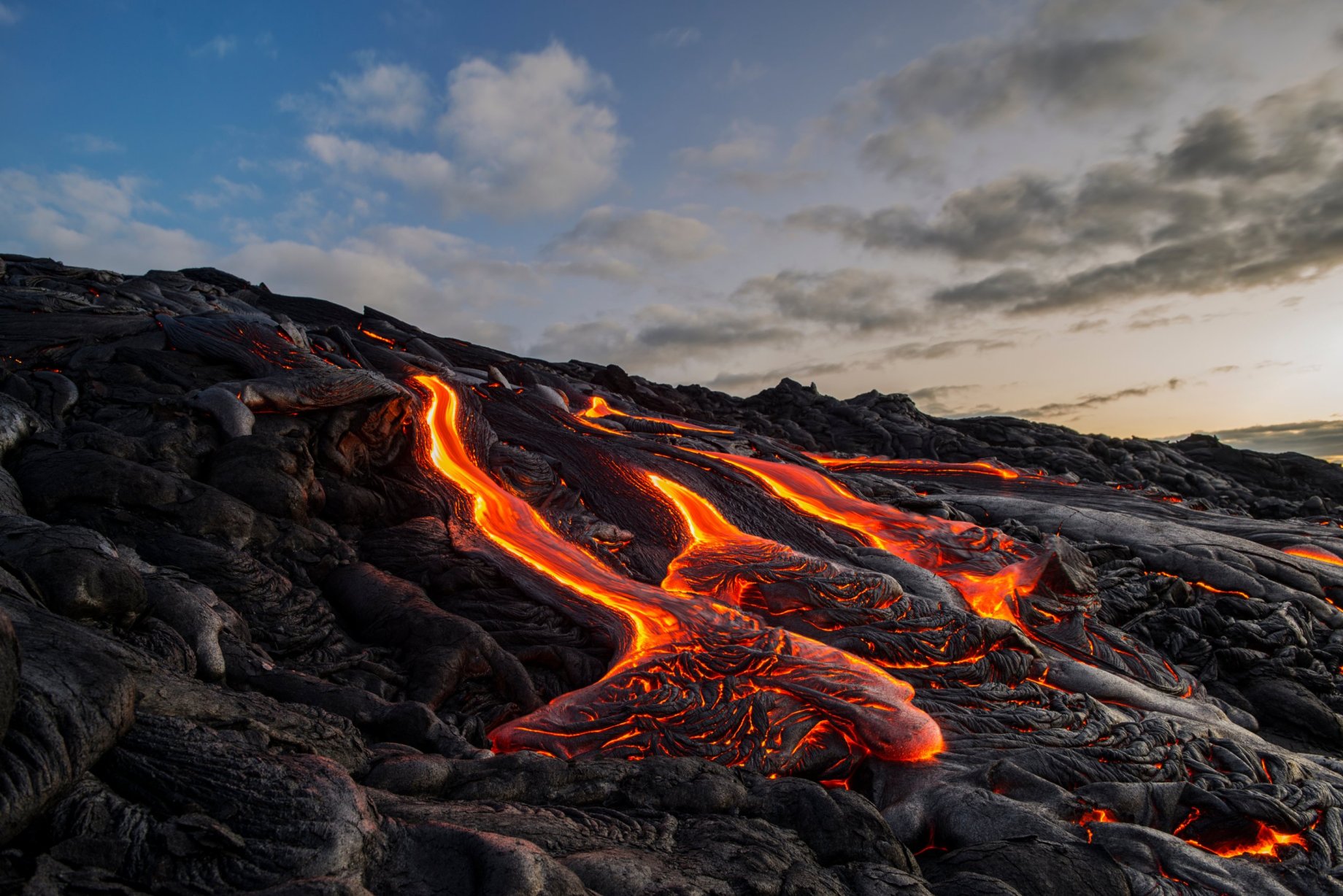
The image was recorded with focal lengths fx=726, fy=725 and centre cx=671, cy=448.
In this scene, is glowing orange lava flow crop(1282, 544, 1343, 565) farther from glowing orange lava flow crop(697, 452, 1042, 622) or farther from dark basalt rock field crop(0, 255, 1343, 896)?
glowing orange lava flow crop(697, 452, 1042, 622)

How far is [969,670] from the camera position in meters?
8.56

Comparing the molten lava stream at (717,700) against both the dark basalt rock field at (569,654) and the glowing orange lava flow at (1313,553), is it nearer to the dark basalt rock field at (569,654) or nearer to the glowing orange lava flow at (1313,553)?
the dark basalt rock field at (569,654)

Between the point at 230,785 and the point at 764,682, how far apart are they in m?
5.37

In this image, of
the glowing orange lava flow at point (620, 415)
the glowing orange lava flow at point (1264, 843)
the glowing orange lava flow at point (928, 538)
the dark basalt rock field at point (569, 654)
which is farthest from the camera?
the glowing orange lava flow at point (620, 415)

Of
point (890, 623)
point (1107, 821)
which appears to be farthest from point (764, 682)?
point (1107, 821)

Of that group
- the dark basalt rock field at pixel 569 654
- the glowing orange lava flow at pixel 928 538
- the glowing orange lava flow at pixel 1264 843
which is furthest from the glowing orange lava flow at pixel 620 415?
the glowing orange lava flow at pixel 1264 843

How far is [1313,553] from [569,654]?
14.5m

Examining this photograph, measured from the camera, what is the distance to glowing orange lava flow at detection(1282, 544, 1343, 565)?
13.6 metres

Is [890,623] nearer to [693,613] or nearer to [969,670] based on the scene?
[969,670]

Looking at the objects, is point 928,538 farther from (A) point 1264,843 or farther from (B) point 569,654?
(B) point 569,654

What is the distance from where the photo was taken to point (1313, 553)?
45.5 ft

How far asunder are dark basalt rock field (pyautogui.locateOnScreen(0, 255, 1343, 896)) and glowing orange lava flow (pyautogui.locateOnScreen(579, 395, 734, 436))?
145 centimetres

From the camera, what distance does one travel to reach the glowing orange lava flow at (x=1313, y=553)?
535 inches

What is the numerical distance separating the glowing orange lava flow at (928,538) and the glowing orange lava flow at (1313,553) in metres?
5.69
